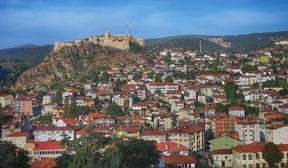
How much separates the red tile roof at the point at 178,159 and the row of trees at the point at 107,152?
12.3 ft

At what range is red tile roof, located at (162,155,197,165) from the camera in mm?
33513

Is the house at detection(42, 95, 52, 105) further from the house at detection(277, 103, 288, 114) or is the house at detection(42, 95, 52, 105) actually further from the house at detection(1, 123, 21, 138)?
the house at detection(277, 103, 288, 114)

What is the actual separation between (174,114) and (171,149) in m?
16.4

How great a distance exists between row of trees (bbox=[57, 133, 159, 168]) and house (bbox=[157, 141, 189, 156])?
21.9ft

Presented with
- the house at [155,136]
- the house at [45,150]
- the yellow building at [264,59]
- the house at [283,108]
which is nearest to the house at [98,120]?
the house at [155,136]

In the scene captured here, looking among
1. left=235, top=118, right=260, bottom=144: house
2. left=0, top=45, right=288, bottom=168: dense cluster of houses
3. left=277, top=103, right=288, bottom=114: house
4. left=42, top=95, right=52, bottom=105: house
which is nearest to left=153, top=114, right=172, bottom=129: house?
left=0, top=45, right=288, bottom=168: dense cluster of houses

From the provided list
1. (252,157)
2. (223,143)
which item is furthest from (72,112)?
(252,157)

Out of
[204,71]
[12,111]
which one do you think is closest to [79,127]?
[12,111]

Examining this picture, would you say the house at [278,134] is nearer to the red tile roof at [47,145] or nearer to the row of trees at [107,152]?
the row of trees at [107,152]

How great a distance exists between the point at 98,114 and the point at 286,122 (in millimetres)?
16860

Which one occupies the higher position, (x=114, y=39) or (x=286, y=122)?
(x=114, y=39)

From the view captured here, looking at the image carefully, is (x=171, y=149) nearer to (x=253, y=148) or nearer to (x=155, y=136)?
(x=155, y=136)

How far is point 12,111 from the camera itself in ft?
189

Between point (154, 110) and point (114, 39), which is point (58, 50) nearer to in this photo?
point (114, 39)
